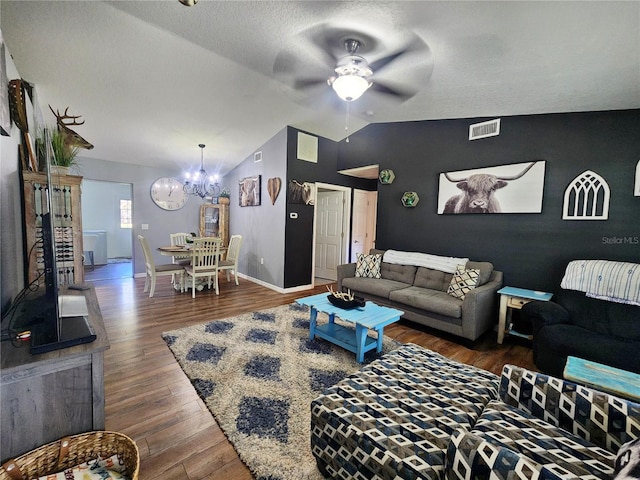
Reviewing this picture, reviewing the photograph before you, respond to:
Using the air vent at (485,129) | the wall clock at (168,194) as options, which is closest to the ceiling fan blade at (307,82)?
the air vent at (485,129)

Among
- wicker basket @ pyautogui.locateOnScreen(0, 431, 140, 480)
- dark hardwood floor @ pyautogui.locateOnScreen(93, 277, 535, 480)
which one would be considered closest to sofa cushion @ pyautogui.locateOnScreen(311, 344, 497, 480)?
dark hardwood floor @ pyautogui.locateOnScreen(93, 277, 535, 480)

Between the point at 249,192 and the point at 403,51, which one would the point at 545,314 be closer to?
the point at 403,51

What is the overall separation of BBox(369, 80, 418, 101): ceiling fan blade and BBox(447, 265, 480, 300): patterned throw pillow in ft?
6.88

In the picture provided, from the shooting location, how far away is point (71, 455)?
1164 millimetres

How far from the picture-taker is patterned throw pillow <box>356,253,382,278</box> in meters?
4.12

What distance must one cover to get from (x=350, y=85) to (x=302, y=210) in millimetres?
2886

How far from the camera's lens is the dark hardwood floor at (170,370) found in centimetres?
149

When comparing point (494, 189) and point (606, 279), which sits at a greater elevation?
point (494, 189)

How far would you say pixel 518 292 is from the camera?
2980 millimetres

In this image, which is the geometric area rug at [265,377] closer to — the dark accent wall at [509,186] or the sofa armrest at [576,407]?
the sofa armrest at [576,407]

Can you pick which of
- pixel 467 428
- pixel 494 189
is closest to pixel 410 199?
pixel 494 189

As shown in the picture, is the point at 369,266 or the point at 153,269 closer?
the point at 369,266

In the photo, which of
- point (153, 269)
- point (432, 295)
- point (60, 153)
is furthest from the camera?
point (153, 269)

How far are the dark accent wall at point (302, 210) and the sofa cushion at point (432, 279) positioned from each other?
6.84ft
